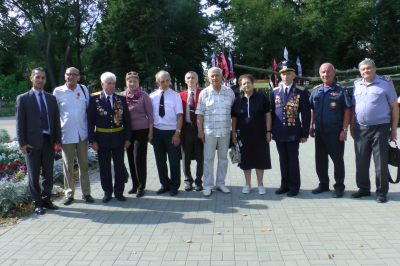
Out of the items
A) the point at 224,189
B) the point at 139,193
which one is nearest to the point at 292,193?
the point at 224,189

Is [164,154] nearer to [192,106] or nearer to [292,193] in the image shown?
[192,106]

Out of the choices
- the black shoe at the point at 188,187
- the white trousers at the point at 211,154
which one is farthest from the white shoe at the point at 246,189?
the black shoe at the point at 188,187

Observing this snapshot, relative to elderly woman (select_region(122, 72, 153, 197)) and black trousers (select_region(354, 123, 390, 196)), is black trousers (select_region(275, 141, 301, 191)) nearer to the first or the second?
black trousers (select_region(354, 123, 390, 196))

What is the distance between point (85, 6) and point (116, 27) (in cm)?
449

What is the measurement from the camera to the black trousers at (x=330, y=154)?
5551 mm

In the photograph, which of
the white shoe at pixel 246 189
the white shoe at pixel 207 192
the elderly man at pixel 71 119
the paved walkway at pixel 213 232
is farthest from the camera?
the white shoe at pixel 246 189

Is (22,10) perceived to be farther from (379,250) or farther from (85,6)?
(379,250)

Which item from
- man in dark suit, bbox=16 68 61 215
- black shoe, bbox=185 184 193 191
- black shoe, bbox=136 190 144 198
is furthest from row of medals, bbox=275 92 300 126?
man in dark suit, bbox=16 68 61 215

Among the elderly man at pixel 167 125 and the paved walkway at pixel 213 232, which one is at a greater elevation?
the elderly man at pixel 167 125

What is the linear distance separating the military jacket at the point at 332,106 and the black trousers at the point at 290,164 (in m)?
0.53

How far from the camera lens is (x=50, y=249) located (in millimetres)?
3873

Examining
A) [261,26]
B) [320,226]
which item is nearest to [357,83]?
[320,226]

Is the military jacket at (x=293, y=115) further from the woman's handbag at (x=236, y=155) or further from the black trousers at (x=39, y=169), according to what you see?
the black trousers at (x=39, y=169)

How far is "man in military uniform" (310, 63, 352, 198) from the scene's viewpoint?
5.48m
